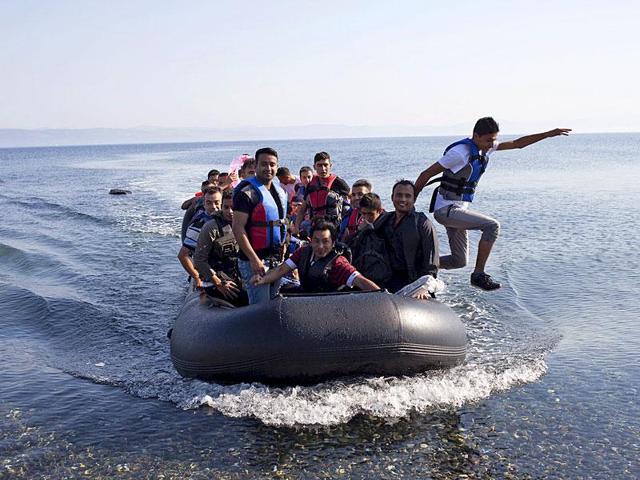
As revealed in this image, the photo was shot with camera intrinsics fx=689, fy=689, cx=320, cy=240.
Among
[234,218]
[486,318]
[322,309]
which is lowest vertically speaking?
[486,318]

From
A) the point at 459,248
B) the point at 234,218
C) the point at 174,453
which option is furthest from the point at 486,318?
the point at 174,453

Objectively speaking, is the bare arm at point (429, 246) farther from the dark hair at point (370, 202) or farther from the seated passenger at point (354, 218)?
the seated passenger at point (354, 218)

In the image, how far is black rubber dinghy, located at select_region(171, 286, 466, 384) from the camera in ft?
18.0

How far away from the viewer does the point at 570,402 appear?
19.2 feet

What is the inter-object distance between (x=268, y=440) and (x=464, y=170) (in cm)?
297

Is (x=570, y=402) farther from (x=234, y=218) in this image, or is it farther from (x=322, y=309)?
(x=234, y=218)

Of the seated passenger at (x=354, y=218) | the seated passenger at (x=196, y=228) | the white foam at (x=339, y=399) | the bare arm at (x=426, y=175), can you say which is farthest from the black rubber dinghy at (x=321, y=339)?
the seated passenger at (x=354, y=218)

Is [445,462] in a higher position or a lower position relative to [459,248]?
lower

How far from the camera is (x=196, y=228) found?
7.16 meters

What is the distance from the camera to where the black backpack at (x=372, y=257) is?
6.27 metres

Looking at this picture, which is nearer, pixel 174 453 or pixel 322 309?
pixel 174 453

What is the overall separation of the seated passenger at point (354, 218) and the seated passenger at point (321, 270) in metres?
0.81

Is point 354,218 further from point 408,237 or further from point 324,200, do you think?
point 324,200

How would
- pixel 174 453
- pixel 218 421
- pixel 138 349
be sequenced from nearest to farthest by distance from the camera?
pixel 174 453 < pixel 218 421 < pixel 138 349
